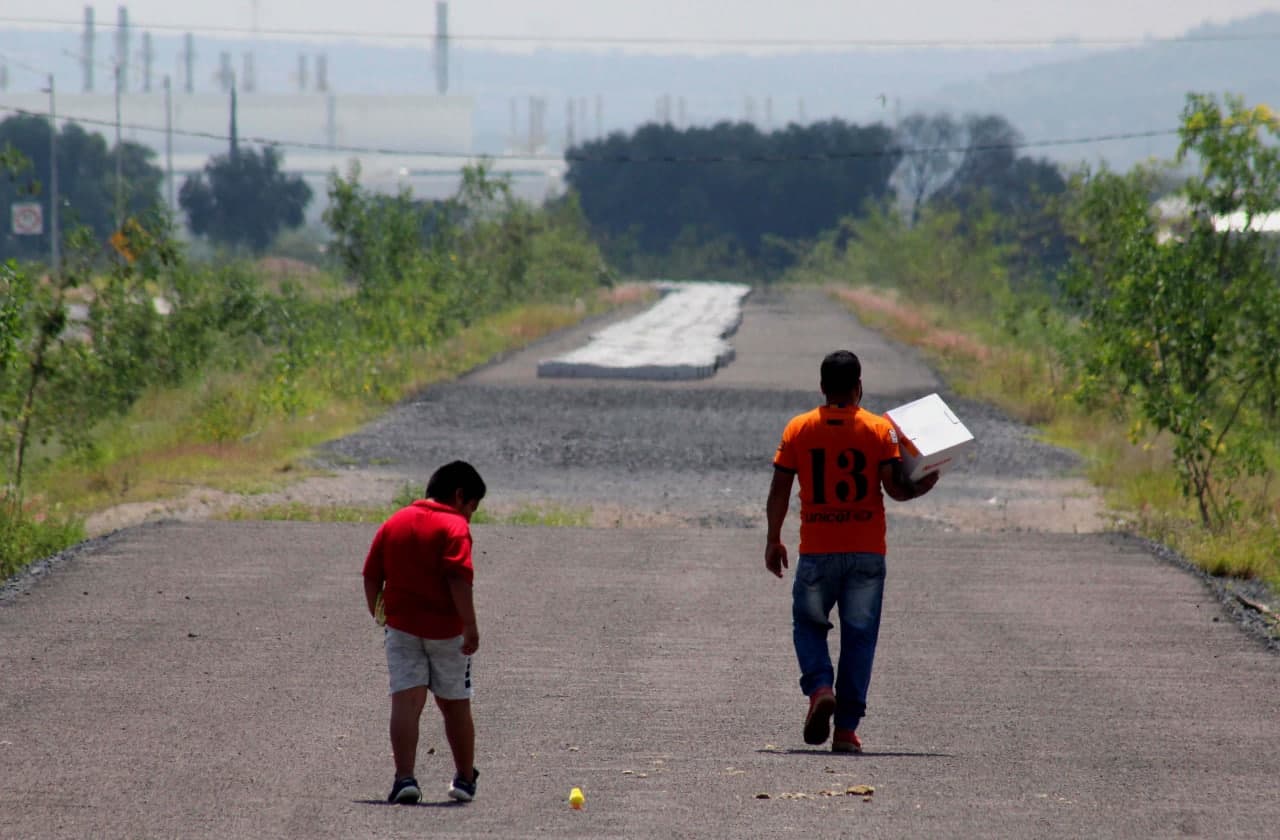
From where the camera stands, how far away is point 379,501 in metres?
17.3

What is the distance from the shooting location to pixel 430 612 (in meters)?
6.35

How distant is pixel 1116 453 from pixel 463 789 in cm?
1592

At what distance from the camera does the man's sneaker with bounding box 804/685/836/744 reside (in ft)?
23.9

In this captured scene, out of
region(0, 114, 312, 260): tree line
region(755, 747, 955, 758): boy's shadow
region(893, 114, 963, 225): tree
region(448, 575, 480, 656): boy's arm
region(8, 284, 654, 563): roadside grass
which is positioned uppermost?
region(893, 114, 963, 225): tree

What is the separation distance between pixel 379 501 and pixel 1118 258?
25.2ft

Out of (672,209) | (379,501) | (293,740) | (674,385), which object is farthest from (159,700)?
(672,209)

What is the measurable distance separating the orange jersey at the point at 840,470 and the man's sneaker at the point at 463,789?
188 centimetres

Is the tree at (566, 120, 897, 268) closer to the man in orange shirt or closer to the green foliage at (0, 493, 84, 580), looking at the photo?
the green foliage at (0, 493, 84, 580)

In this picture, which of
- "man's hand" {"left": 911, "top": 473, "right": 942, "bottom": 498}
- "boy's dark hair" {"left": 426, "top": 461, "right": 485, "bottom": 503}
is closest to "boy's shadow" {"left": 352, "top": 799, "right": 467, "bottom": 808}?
"boy's dark hair" {"left": 426, "top": 461, "right": 485, "bottom": 503}

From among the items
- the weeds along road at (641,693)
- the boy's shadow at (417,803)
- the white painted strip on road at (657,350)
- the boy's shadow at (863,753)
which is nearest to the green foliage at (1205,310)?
the weeds along road at (641,693)

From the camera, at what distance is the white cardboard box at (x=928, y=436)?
7.43 meters

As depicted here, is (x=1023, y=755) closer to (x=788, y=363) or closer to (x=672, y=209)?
(x=788, y=363)

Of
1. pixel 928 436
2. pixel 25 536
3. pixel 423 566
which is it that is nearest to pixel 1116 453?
pixel 25 536

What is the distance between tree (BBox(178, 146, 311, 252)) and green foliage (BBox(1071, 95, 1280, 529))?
92993 mm
